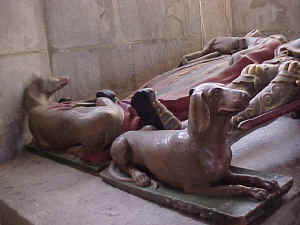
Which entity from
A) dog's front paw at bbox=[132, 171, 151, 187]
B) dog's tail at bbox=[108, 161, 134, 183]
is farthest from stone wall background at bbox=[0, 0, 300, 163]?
dog's front paw at bbox=[132, 171, 151, 187]

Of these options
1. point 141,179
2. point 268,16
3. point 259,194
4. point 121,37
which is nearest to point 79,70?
point 121,37

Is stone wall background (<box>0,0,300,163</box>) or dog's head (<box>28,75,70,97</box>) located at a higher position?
stone wall background (<box>0,0,300,163</box>)

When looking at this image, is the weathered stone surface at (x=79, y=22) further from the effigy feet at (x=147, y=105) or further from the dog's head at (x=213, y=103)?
the dog's head at (x=213, y=103)

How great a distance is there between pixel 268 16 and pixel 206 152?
11.7ft

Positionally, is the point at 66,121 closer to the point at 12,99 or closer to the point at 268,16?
the point at 12,99

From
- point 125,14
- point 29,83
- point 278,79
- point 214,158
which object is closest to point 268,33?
point 125,14

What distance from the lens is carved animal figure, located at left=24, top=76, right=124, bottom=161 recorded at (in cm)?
258

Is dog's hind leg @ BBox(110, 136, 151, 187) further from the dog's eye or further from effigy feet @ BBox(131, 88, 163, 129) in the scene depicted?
the dog's eye

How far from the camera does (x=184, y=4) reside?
4750 millimetres

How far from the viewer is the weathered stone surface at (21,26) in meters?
3.12

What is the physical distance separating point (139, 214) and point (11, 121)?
1.75 m

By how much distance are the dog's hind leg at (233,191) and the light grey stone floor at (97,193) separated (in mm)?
116

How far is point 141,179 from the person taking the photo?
2117mm

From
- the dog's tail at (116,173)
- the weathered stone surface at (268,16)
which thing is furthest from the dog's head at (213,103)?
the weathered stone surface at (268,16)
